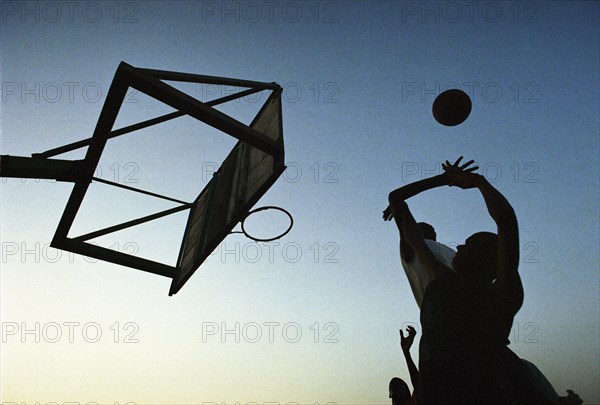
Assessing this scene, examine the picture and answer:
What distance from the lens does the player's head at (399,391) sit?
310cm

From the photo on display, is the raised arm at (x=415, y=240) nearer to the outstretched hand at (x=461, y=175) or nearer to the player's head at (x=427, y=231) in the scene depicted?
the outstretched hand at (x=461, y=175)

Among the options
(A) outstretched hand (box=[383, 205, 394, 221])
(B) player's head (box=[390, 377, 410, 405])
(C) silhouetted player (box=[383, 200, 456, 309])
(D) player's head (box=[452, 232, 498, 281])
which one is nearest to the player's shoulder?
(C) silhouetted player (box=[383, 200, 456, 309])

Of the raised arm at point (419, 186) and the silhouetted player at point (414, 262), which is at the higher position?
the raised arm at point (419, 186)

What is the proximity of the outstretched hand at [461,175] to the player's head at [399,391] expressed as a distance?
1.29 metres

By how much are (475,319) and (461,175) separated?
2.50ft

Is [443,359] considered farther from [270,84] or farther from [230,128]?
[270,84]

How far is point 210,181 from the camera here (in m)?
6.47

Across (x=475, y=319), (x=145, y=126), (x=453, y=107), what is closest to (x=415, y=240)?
(x=475, y=319)

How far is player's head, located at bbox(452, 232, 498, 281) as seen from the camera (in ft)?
8.06

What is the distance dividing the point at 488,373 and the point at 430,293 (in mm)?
421

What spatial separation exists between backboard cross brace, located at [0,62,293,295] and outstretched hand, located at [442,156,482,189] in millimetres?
1885

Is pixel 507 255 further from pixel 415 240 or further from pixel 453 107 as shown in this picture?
pixel 453 107

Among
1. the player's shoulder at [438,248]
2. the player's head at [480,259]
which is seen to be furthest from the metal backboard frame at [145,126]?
the player's head at [480,259]

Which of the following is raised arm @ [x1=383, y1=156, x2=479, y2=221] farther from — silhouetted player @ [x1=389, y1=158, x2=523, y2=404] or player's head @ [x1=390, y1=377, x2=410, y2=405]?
player's head @ [x1=390, y1=377, x2=410, y2=405]
